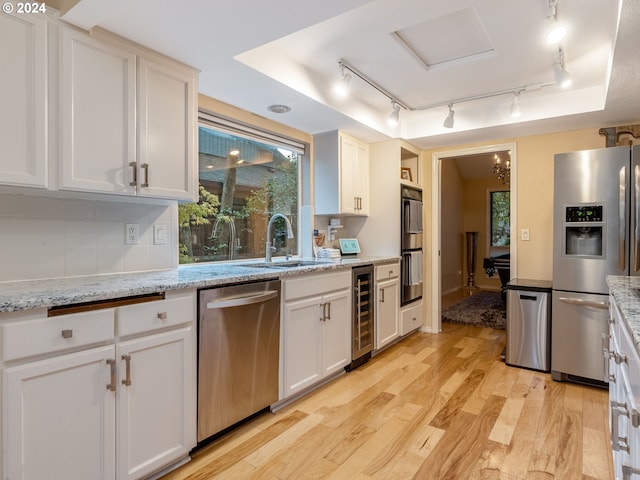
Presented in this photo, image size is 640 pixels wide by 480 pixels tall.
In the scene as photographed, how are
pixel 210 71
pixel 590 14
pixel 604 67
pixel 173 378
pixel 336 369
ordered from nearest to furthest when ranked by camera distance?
pixel 173 378 < pixel 590 14 < pixel 210 71 < pixel 604 67 < pixel 336 369

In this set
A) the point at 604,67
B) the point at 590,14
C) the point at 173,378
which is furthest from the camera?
the point at 604,67

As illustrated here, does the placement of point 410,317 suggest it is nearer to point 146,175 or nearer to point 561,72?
point 561,72

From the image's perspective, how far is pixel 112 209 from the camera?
209 cm

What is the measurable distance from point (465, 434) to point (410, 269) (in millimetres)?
1964

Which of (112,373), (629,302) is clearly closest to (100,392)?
(112,373)

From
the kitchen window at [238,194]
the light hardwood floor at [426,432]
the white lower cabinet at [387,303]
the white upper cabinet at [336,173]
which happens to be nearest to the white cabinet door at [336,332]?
the light hardwood floor at [426,432]

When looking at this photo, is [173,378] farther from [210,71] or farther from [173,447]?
[210,71]

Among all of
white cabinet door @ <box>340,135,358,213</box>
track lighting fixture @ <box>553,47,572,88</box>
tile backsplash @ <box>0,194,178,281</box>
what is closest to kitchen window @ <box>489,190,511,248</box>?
white cabinet door @ <box>340,135,358,213</box>

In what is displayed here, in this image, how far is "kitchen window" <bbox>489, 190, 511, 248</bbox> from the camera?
7.04 m

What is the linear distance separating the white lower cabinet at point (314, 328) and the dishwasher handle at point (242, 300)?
0.17 meters

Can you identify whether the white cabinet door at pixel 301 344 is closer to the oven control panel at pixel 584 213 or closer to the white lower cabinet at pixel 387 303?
the white lower cabinet at pixel 387 303

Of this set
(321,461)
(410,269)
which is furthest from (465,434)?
(410,269)

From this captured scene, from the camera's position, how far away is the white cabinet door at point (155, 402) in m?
1.54

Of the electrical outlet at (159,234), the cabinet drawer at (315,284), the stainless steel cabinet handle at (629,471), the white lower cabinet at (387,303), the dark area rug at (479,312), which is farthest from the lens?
the dark area rug at (479,312)
